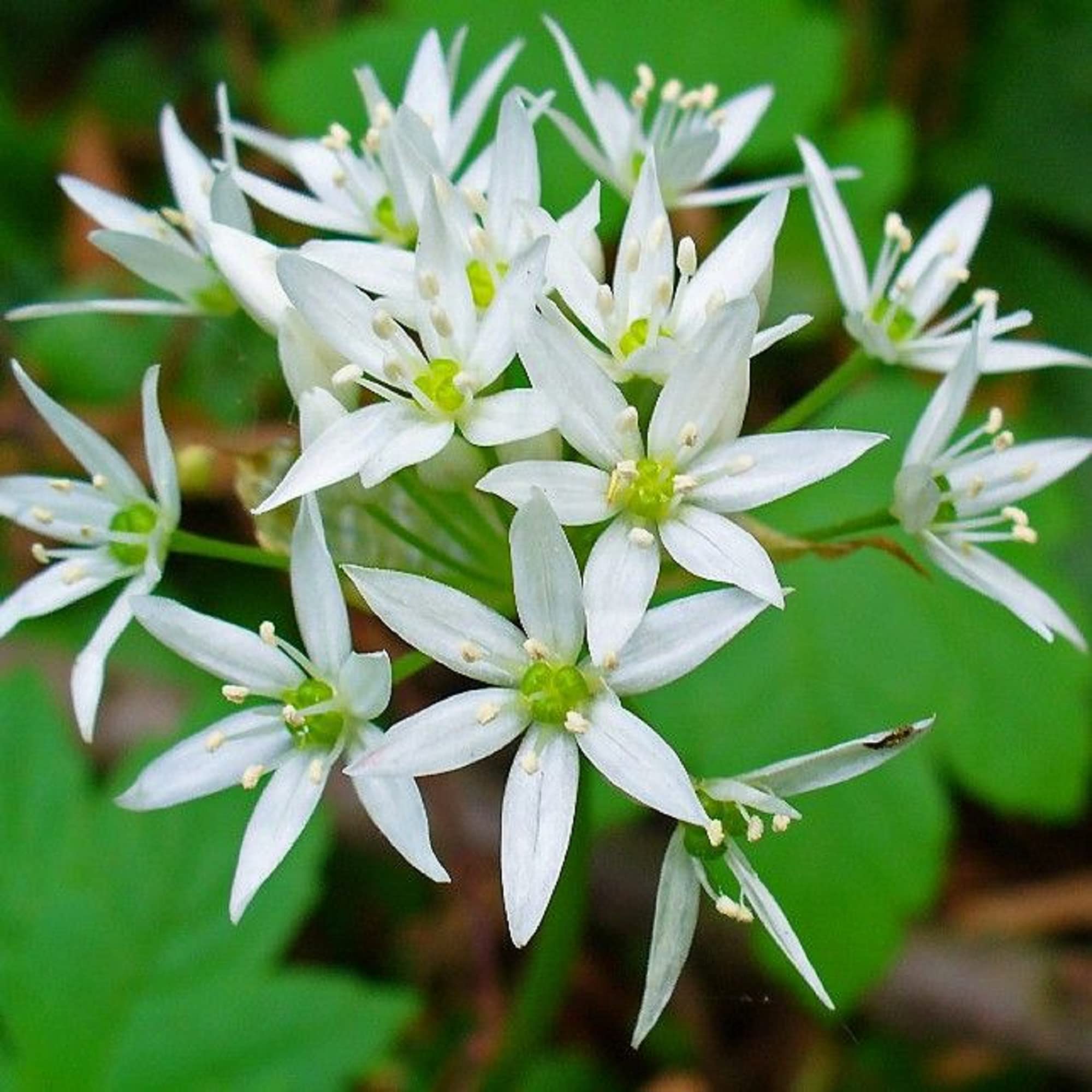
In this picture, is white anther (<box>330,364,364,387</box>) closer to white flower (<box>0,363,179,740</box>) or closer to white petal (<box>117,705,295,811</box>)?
white flower (<box>0,363,179,740</box>)

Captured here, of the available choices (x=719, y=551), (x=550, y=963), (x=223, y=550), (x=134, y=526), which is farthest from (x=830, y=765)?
(x=134, y=526)

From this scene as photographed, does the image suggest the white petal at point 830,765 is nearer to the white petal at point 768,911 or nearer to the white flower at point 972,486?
the white petal at point 768,911

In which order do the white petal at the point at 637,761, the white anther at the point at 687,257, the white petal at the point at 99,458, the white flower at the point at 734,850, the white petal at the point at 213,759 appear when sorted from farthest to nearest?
1. the white petal at the point at 99,458
2. the white anther at the point at 687,257
3. the white petal at the point at 213,759
4. the white flower at the point at 734,850
5. the white petal at the point at 637,761

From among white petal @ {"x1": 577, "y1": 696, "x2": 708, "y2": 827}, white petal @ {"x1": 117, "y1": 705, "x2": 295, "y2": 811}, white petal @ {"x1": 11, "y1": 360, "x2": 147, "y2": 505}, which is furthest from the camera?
white petal @ {"x1": 11, "y1": 360, "x2": 147, "y2": 505}

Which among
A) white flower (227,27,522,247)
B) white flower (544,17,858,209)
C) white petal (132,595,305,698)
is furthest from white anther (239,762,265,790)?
white flower (544,17,858,209)

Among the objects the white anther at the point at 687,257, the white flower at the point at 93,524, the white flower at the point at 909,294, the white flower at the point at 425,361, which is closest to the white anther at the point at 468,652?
the white flower at the point at 425,361

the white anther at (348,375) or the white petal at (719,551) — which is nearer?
the white petal at (719,551)

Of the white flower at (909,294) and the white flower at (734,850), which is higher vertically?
the white flower at (909,294)
